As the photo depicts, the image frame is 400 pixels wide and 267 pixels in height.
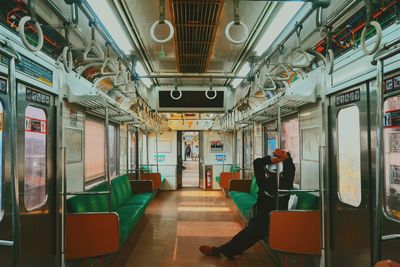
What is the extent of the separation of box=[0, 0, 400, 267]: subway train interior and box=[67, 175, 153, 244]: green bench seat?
0.12 feet

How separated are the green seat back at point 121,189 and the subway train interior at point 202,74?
0.38 feet

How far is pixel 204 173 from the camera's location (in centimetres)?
1138

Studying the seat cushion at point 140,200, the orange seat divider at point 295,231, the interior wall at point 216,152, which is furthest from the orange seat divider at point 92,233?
the interior wall at point 216,152

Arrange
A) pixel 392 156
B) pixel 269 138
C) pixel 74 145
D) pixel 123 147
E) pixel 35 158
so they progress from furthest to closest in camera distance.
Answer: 1. pixel 123 147
2. pixel 269 138
3. pixel 74 145
4. pixel 35 158
5. pixel 392 156

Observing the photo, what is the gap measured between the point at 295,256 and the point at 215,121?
701cm

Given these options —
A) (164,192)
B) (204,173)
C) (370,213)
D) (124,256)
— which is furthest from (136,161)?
(370,213)

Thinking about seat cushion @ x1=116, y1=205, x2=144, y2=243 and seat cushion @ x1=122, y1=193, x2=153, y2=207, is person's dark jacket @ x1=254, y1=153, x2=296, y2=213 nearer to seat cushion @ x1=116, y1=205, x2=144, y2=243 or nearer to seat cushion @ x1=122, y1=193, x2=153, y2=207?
seat cushion @ x1=116, y1=205, x2=144, y2=243

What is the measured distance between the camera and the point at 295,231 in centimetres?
352

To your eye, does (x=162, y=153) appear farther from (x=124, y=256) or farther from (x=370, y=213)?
(x=370, y=213)

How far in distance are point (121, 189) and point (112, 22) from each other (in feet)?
11.6

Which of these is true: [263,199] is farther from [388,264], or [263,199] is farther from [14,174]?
[14,174]

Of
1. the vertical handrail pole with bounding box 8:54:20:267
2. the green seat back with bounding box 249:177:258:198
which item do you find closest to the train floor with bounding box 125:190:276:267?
the green seat back with bounding box 249:177:258:198

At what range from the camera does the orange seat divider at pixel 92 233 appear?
3.35m

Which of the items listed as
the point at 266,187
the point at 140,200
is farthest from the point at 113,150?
the point at 266,187
